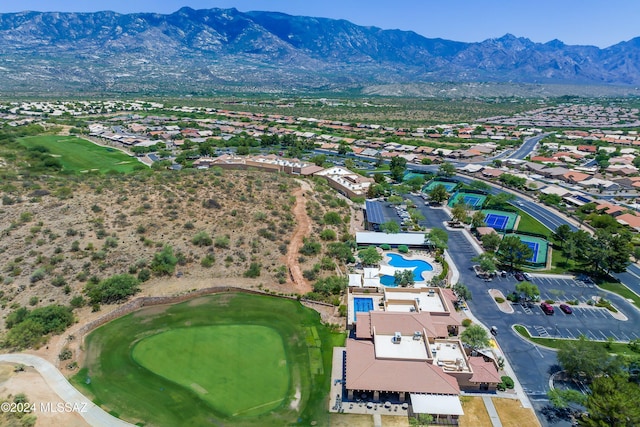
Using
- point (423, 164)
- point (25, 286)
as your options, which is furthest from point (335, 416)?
point (423, 164)

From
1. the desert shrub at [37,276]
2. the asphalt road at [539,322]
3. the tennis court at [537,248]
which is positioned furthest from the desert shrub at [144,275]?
the tennis court at [537,248]

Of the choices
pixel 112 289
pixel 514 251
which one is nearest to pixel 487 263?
pixel 514 251

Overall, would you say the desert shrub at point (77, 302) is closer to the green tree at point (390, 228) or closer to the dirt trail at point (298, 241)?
the dirt trail at point (298, 241)

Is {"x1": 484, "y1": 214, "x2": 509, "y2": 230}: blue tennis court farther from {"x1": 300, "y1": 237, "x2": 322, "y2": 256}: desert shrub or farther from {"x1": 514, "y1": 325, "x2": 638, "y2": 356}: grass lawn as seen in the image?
{"x1": 300, "y1": 237, "x2": 322, "y2": 256}: desert shrub

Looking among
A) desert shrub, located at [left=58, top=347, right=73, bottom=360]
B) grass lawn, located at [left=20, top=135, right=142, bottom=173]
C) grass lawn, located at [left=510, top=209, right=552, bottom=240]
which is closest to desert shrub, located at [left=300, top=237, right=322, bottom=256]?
desert shrub, located at [left=58, top=347, right=73, bottom=360]

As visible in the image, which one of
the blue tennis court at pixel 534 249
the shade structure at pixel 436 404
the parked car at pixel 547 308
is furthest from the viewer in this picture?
the blue tennis court at pixel 534 249

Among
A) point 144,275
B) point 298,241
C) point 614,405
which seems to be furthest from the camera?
point 298,241

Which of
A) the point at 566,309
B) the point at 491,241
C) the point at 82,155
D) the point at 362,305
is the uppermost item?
the point at 82,155

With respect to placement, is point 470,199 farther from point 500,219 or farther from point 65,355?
point 65,355
